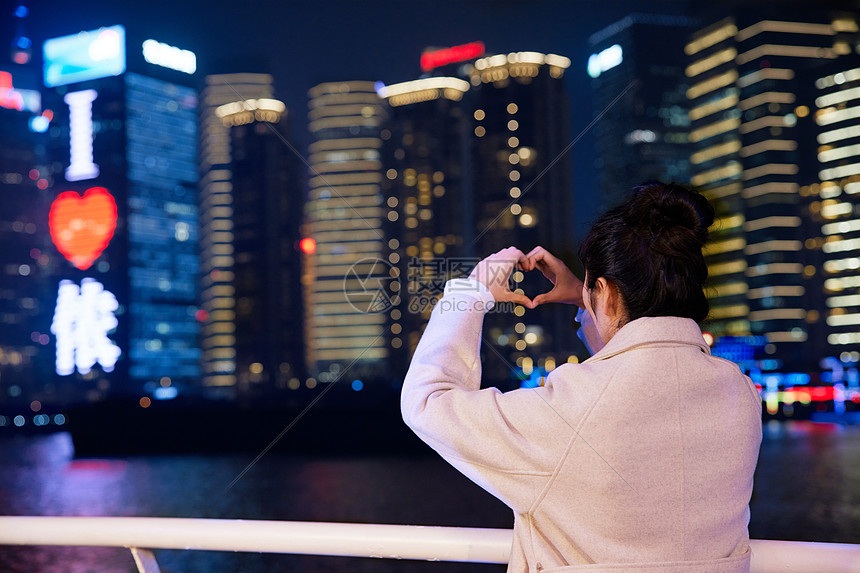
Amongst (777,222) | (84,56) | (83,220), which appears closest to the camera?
(83,220)

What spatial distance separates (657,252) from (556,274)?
23 centimetres

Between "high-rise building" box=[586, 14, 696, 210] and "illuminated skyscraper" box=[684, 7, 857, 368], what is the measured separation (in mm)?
1792

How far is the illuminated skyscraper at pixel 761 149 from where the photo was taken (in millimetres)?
67438

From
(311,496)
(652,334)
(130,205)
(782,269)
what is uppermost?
(130,205)

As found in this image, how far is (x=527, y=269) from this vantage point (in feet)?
3.40

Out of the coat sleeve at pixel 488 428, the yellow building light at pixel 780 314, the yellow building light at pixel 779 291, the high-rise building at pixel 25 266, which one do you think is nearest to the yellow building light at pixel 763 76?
the yellow building light at pixel 779 291

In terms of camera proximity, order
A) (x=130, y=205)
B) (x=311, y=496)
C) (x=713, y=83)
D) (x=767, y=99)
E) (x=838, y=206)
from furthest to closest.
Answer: (x=713, y=83) < (x=130, y=205) < (x=767, y=99) < (x=838, y=206) < (x=311, y=496)

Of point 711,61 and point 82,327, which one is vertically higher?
point 711,61

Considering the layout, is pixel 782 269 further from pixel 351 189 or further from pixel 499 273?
pixel 499 273

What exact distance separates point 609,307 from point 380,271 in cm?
7246

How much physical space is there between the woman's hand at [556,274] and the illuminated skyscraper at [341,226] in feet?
254

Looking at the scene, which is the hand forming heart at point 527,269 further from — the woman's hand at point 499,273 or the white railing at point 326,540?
the white railing at point 326,540

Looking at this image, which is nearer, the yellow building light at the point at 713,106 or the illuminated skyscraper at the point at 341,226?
the yellow building light at the point at 713,106

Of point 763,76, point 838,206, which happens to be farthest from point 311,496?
point 763,76
